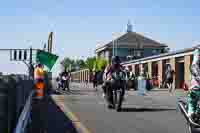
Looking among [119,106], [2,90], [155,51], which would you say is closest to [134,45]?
[155,51]

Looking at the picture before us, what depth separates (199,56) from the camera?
33.0 feet

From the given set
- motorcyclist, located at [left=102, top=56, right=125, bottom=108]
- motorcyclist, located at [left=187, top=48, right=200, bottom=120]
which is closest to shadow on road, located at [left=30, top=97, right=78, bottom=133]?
motorcyclist, located at [left=187, top=48, right=200, bottom=120]

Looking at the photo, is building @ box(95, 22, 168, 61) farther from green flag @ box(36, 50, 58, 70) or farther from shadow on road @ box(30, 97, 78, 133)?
shadow on road @ box(30, 97, 78, 133)

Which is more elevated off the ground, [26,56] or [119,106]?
[26,56]

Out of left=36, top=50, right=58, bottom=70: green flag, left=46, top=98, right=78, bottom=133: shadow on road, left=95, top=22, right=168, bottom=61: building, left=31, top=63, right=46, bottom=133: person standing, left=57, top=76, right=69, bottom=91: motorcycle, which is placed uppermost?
left=95, top=22, right=168, bottom=61: building

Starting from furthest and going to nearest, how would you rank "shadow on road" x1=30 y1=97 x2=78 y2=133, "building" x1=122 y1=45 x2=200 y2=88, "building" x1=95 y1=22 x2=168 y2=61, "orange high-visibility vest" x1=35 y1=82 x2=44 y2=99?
"building" x1=95 y1=22 x2=168 y2=61, "building" x1=122 y1=45 x2=200 y2=88, "orange high-visibility vest" x1=35 y1=82 x2=44 y2=99, "shadow on road" x1=30 y1=97 x2=78 y2=133

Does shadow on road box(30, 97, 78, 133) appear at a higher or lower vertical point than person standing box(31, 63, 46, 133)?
lower

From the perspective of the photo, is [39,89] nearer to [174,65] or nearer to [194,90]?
[194,90]

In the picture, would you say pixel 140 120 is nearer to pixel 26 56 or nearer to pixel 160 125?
pixel 160 125

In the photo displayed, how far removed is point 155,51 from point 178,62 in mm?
84043

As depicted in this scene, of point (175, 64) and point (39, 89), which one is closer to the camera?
point (39, 89)

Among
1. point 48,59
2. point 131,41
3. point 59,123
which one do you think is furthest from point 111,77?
point 131,41

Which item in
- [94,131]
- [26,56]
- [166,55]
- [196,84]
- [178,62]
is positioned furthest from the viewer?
[26,56]

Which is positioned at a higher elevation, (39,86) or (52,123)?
(39,86)
